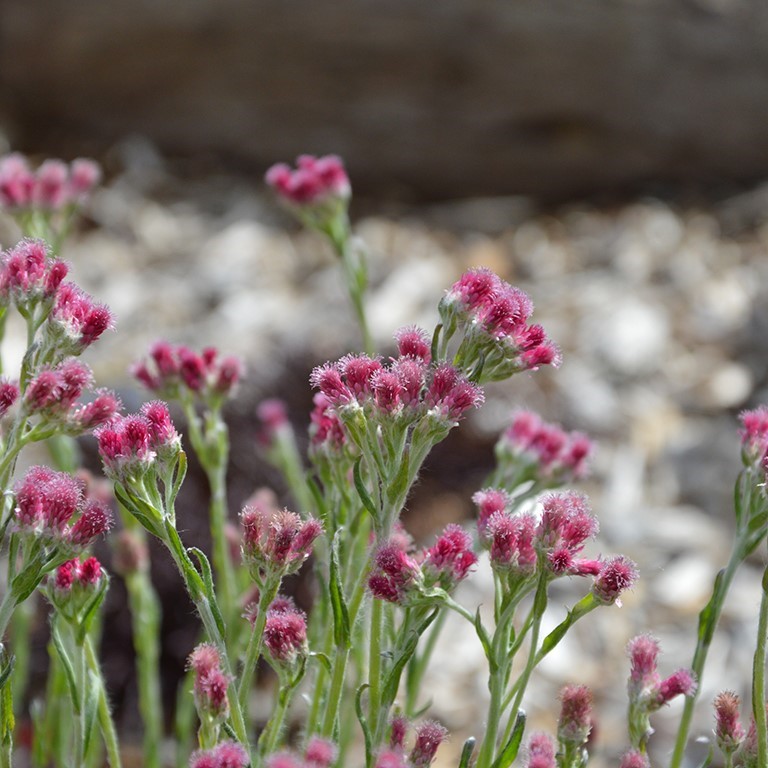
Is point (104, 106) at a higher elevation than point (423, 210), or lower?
higher

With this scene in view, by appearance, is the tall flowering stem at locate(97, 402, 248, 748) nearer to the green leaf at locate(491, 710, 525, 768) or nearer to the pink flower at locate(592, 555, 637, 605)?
the green leaf at locate(491, 710, 525, 768)

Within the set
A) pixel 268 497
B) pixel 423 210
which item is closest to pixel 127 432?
pixel 268 497

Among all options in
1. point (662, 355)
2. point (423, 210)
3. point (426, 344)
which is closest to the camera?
point (426, 344)

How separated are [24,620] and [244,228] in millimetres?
3015

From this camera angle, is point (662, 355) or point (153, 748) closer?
point (153, 748)

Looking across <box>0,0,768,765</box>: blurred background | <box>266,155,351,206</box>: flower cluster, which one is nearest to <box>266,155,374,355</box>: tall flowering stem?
<box>266,155,351,206</box>: flower cluster

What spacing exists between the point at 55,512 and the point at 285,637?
0.82 feet

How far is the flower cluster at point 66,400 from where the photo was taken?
1073 millimetres

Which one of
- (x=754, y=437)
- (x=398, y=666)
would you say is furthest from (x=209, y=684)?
(x=754, y=437)

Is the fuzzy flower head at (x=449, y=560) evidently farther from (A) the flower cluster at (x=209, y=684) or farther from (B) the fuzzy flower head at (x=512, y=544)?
(A) the flower cluster at (x=209, y=684)

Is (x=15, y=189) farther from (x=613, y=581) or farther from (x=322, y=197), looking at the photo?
(x=613, y=581)

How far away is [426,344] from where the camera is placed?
1153mm

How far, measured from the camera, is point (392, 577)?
1053 millimetres

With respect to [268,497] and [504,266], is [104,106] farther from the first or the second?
[268,497]
